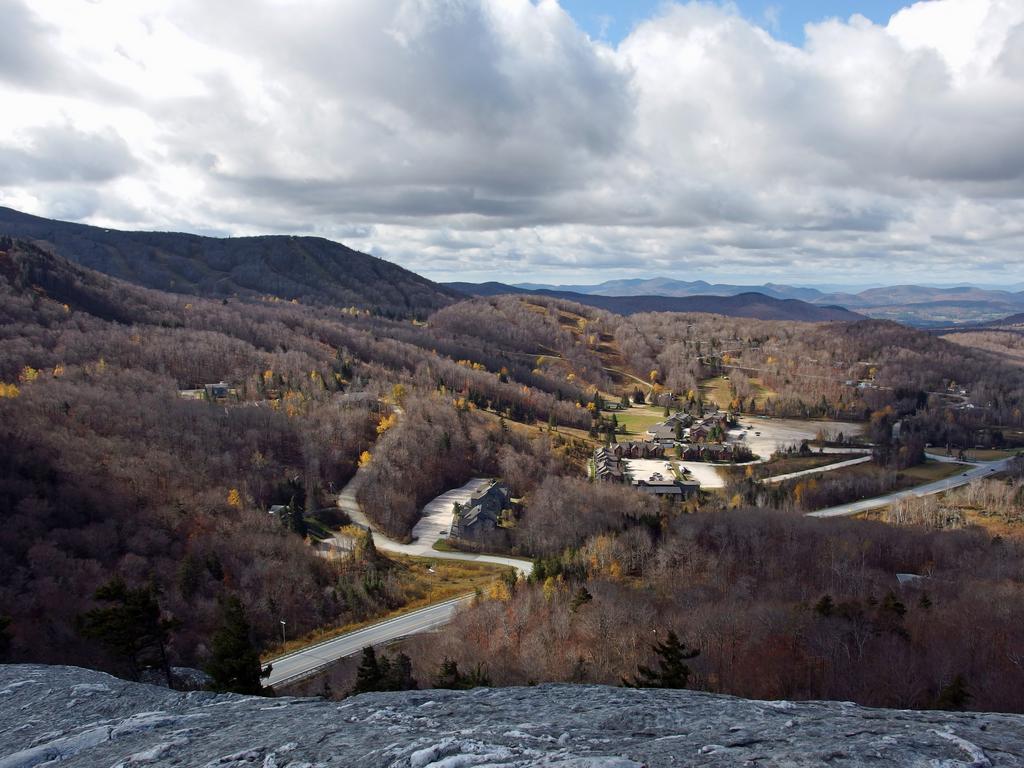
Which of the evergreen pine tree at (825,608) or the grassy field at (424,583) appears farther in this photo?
the grassy field at (424,583)

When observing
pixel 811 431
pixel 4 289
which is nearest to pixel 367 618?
pixel 811 431

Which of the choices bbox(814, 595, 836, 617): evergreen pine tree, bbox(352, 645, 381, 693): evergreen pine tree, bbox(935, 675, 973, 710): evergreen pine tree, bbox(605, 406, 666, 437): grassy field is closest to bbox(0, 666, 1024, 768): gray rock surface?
bbox(352, 645, 381, 693): evergreen pine tree

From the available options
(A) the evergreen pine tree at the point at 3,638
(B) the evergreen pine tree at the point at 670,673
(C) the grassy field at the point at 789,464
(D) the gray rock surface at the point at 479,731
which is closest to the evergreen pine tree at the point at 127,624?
(A) the evergreen pine tree at the point at 3,638

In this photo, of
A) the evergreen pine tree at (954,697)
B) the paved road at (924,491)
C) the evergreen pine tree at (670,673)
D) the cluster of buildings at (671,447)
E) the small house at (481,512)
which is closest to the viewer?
the evergreen pine tree at (954,697)

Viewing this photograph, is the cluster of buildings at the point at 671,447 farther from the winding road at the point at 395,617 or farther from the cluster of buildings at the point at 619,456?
the winding road at the point at 395,617

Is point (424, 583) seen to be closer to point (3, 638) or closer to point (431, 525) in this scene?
point (431, 525)

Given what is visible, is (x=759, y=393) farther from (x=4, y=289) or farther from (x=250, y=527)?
(x=4, y=289)

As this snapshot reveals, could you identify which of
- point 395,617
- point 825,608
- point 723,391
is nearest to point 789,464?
point 723,391

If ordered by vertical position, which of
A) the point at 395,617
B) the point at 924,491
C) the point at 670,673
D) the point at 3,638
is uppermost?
the point at 670,673
